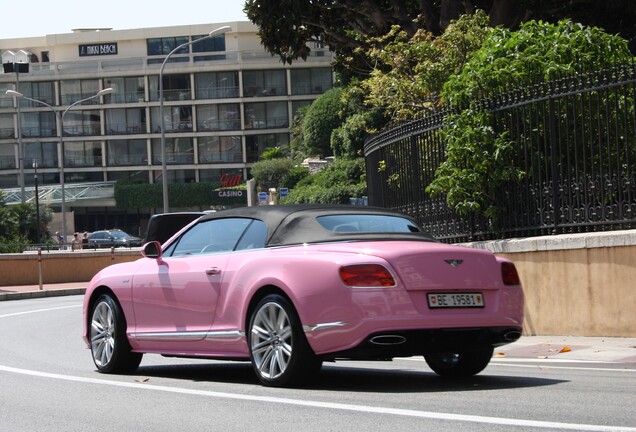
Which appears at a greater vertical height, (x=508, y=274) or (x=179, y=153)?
(x=179, y=153)

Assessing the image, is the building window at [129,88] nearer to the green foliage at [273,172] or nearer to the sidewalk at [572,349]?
the green foliage at [273,172]

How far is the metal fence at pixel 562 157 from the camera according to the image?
44.4ft

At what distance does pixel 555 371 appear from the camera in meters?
10.8

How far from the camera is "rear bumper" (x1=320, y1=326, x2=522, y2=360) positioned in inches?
352

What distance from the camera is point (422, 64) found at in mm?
26281

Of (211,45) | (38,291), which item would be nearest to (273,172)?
(211,45)

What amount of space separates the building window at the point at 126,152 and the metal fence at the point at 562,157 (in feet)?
304

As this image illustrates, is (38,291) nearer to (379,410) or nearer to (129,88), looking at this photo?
(379,410)

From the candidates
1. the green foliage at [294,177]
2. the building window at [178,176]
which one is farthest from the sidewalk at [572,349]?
the building window at [178,176]

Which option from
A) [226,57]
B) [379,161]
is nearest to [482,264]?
[379,161]

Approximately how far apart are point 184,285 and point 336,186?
59.8 metres

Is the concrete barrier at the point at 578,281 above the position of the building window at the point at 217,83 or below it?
below

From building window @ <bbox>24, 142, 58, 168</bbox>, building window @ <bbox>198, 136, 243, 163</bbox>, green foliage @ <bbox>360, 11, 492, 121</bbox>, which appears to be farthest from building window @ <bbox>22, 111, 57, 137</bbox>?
green foliage @ <bbox>360, 11, 492, 121</bbox>

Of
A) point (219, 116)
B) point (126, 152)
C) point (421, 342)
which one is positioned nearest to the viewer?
point (421, 342)
